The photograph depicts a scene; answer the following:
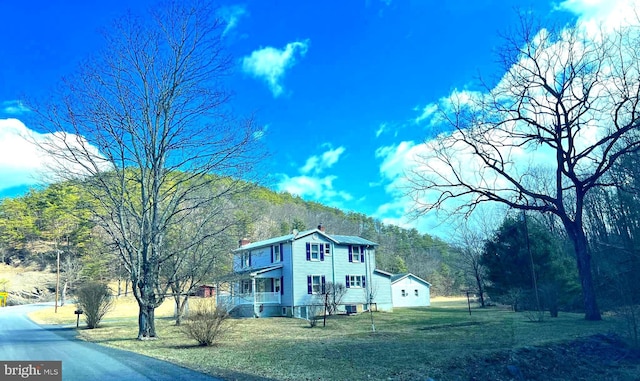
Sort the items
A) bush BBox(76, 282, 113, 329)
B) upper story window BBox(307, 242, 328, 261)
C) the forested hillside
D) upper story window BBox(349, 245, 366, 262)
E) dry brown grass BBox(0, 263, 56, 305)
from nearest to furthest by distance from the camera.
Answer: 1. bush BBox(76, 282, 113, 329)
2. upper story window BBox(307, 242, 328, 261)
3. upper story window BBox(349, 245, 366, 262)
4. the forested hillside
5. dry brown grass BBox(0, 263, 56, 305)

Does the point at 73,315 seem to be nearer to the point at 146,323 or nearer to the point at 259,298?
the point at 259,298

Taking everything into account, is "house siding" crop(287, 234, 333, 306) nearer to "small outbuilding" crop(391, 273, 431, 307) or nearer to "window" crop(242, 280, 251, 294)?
"window" crop(242, 280, 251, 294)

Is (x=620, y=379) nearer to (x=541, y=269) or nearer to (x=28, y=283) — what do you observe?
(x=541, y=269)

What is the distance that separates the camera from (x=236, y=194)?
18578 mm

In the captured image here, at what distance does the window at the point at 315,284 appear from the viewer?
3444cm

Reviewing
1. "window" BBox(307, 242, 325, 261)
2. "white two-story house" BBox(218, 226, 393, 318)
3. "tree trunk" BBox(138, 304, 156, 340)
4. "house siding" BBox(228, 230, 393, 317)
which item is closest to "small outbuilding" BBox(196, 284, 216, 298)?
"white two-story house" BBox(218, 226, 393, 318)

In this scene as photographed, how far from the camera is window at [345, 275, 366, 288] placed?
121ft

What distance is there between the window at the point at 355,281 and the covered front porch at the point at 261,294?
582cm

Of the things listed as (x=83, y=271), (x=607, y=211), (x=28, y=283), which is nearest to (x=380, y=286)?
(x=607, y=211)

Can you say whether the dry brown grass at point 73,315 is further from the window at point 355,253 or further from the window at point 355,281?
the window at point 355,253

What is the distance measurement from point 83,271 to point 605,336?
6110 centimetres

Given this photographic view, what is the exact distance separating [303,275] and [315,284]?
1.32 meters

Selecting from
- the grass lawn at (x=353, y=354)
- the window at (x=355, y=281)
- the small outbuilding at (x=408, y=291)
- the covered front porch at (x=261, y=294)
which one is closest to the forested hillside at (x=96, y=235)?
the small outbuilding at (x=408, y=291)

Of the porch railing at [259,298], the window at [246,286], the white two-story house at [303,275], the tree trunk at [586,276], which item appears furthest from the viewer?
the window at [246,286]
